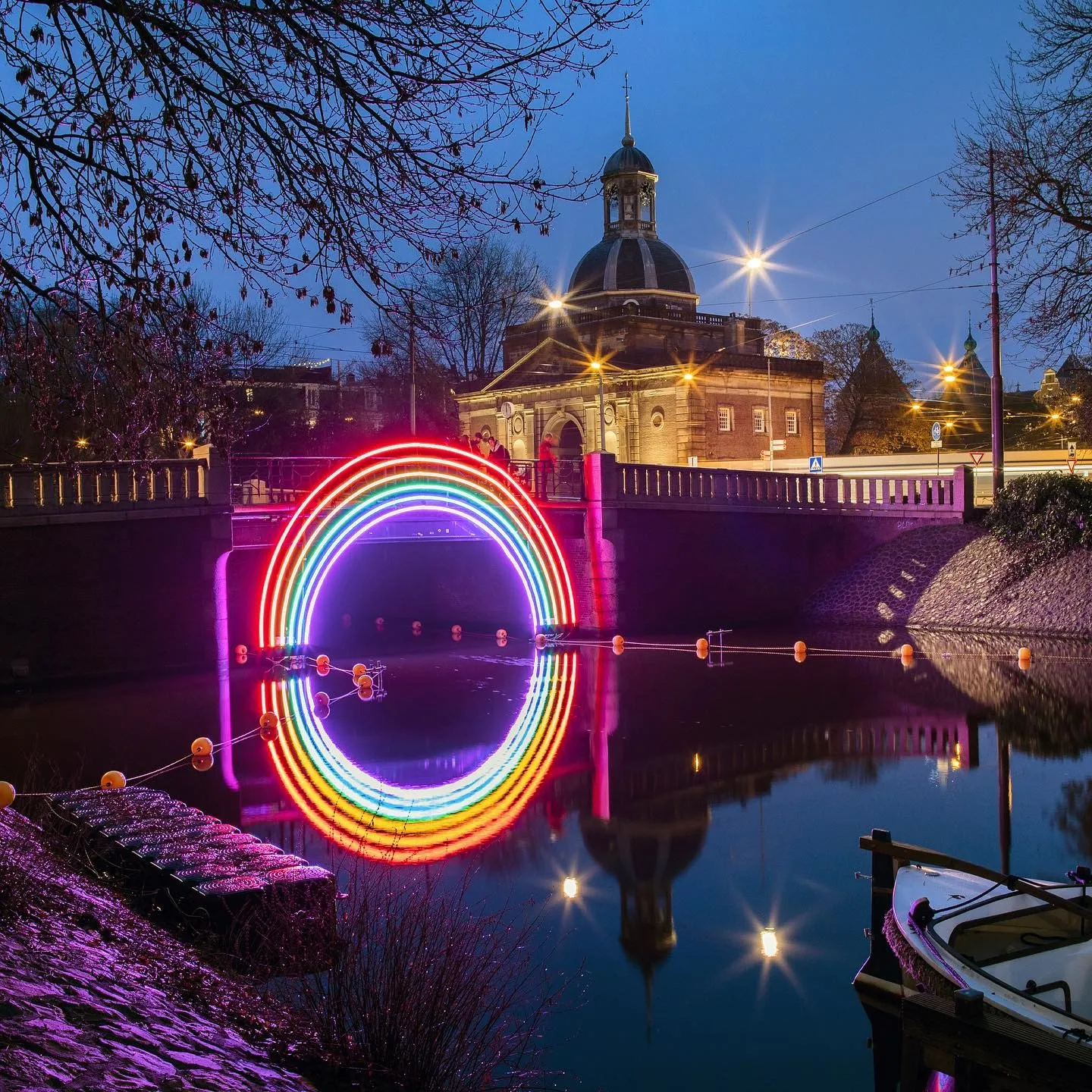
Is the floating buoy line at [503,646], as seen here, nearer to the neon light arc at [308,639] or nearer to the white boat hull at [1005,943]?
the neon light arc at [308,639]

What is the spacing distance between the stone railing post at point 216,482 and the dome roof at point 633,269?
56.3m

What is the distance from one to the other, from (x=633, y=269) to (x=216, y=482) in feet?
191

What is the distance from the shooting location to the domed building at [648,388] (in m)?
70.6

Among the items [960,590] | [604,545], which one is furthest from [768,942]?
[960,590]

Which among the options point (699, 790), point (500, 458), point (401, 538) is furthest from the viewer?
point (500, 458)

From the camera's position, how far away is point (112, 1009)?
775 centimetres

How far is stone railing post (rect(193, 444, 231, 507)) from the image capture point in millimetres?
28750

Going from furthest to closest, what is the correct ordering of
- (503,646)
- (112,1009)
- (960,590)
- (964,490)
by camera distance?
(964,490) < (960,590) < (503,646) < (112,1009)

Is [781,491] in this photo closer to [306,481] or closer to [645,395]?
[306,481]

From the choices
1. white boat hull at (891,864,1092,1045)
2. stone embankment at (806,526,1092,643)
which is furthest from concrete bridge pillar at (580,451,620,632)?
white boat hull at (891,864,1092,1045)

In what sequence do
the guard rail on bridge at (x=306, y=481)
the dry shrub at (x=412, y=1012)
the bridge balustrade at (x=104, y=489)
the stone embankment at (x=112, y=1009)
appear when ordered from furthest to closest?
the guard rail on bridge at (x=306, y=481) < the bridge balustrade at (x=104, y=489) < the dry shrub at (x=412, y=1012) < the stone embankment at (x=112, y=1009)

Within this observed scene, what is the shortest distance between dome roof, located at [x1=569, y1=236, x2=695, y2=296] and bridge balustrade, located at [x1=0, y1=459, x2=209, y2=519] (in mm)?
56548

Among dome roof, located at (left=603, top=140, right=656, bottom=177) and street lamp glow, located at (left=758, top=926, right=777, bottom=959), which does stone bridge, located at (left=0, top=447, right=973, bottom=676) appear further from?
dome roof, located at (left=603, top=140, right=656, bottom=177)

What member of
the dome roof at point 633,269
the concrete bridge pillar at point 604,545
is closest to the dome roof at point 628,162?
the dome roof at point 633,269
